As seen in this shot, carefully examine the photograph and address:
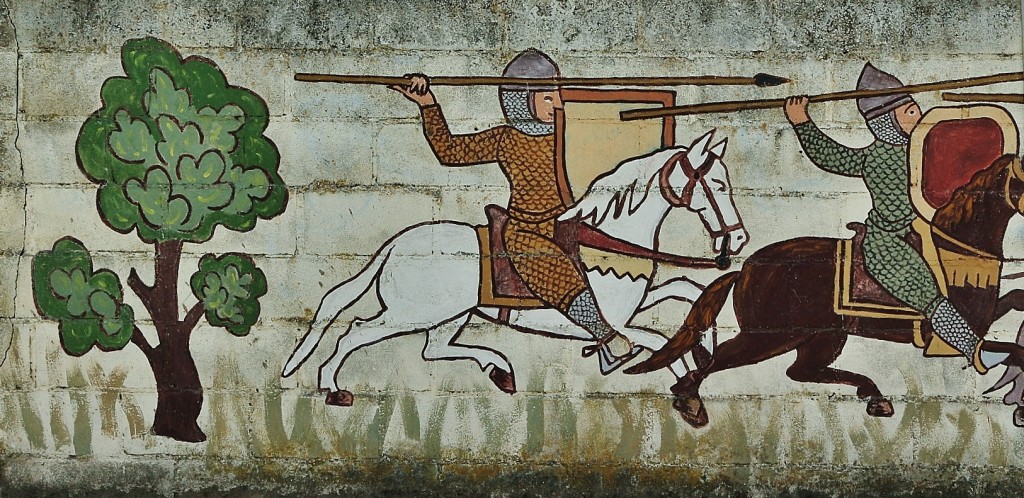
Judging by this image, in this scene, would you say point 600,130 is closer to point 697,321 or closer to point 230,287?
point 697,321

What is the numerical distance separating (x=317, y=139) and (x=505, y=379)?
1.76 meters

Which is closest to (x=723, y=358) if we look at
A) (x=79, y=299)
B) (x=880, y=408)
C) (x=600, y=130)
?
(x=880, y=408)

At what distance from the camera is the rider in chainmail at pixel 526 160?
518 cm

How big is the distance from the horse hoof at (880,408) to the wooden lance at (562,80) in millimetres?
1932

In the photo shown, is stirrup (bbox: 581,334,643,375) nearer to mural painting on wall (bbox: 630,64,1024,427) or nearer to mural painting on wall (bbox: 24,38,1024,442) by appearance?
mural painting on wall (bbox: 24,38,1024,442)

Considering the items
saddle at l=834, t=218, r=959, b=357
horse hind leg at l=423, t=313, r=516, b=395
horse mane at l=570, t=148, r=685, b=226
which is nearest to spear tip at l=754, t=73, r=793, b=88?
horse mane at l=570, t=148, r=685, b=226

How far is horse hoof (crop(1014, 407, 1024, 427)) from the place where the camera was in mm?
5281

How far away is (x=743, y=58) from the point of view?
517cm

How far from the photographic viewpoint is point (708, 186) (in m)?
5.21

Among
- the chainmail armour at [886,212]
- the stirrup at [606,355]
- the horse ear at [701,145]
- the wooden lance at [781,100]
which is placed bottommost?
the stirrup at [606,355]

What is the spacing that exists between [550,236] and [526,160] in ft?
1.50

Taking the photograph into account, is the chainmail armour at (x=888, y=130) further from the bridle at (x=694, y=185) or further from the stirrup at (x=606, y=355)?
the stirrup at (x=606, y=355)

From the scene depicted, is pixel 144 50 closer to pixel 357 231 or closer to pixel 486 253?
pixel 357 231

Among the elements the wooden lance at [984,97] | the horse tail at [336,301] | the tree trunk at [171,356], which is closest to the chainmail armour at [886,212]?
the wooden lance at [984,97]
